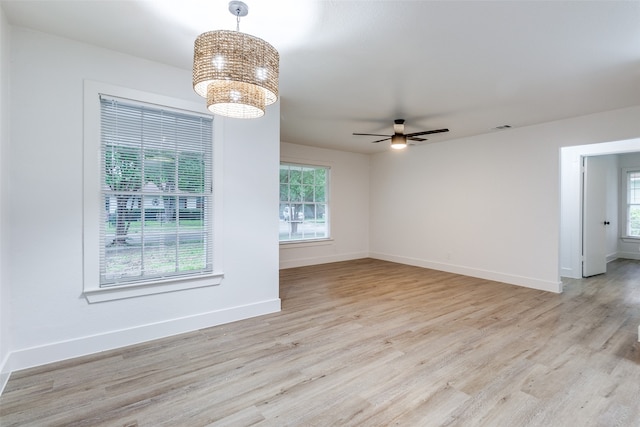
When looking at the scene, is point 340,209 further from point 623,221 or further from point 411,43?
point 623,221

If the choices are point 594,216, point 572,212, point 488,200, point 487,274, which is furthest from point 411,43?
point 594,216

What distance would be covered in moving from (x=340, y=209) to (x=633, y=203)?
6704 mm

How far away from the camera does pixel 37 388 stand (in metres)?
2.15

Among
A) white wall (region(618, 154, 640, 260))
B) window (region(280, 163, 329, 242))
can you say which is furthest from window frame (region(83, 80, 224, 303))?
white wall (region(618, 154, 640, 260))

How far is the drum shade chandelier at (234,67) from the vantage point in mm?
1858

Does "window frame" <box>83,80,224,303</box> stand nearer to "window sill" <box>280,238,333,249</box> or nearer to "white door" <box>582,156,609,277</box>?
"window sill" <box>280,238,333,249</box>

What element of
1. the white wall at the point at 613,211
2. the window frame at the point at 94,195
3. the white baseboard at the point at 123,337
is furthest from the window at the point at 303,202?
the white wall at the point at 613,211

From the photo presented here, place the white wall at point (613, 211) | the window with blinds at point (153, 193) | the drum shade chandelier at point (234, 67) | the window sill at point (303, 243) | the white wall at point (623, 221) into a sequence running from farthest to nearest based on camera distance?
1. the white wall at point (623, 221)
2. the white wall at point (613, 211)
3. the window sill at point (303, 243)
4. the window with blinds at point (153, 193)
5. the drum shade chandelier at point (234, 67)

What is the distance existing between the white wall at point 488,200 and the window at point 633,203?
4.30m

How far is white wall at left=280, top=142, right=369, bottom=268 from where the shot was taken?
6508mm

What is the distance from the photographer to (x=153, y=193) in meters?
2.89

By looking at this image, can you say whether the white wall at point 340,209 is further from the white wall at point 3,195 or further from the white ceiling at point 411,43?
the white wall at point 3,195

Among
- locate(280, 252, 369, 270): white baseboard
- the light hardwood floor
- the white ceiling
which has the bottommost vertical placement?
the light hardwood floor

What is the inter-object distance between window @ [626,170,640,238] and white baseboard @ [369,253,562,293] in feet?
14.7
